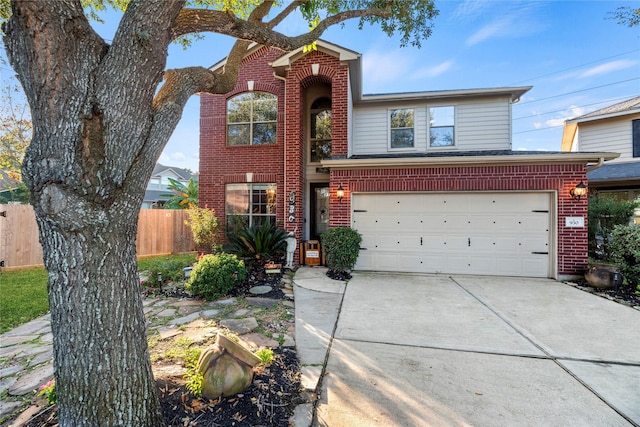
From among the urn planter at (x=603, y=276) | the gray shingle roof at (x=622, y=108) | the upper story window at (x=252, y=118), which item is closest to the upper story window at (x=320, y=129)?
the upper story window at (x=252, y=118)

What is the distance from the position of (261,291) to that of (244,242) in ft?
6.64

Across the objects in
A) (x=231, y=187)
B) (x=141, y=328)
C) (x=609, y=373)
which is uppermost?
(x=231, y=187)

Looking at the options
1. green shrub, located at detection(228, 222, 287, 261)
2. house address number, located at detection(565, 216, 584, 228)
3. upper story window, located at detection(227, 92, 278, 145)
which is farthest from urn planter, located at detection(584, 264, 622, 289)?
upper story window, located at detection(227, 92, 278, 145)

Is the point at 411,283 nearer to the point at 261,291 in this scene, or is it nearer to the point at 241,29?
the point at 261,291

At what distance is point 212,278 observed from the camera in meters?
Result: 4.92

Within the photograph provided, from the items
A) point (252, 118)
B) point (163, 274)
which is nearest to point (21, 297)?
point (163, 274)

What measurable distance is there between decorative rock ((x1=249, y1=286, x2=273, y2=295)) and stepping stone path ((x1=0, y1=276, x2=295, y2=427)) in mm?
19

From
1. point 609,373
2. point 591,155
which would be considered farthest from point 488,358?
point 591,155

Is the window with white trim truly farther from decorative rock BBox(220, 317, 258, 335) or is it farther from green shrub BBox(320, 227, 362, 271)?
decorative rock BBox(220, 317, 258, 335)

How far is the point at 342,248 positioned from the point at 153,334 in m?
4.31

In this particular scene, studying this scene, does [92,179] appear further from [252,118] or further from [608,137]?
[608,137]

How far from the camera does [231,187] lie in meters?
8.97

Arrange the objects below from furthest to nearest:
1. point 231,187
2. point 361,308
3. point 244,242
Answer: point 231,187 < point 244,242 < point 361,308

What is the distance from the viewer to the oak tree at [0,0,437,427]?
1.59m
